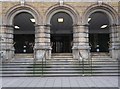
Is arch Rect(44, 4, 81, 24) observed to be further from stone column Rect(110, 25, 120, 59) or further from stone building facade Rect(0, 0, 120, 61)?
stone column Rect(110, 25, 120, 59)

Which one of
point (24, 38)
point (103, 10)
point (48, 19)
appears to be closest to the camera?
point (48, 19)

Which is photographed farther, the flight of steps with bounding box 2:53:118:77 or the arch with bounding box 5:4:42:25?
the arch with bounding box 5:4:42:25

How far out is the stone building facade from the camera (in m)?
18.3

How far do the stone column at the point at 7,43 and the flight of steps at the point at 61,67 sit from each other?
Result: 63cm

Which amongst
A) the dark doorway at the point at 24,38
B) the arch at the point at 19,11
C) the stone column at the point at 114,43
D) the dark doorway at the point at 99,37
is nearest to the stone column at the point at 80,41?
the stone column at the point at 114,43

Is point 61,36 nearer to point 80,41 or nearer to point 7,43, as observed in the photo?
point 80,41

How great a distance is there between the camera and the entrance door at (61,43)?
2934 cm

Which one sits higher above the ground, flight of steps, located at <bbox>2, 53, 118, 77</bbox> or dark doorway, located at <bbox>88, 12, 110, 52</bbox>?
dark doorway, located at <bbox>88, 12, 110, 52</bbox>

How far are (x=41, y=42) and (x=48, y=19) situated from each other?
1712 millimetres

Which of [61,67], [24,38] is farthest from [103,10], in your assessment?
[24,38]

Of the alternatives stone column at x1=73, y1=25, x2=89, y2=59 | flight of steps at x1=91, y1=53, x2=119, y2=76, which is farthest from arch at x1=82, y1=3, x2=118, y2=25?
flight of steps at x1=91, y1=53, x2=119, y2=76

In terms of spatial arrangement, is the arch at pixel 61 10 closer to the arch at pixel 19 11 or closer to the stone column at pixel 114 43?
the arch at pixel 19 11

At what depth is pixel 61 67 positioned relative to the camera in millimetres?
16594

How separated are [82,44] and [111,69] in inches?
120
